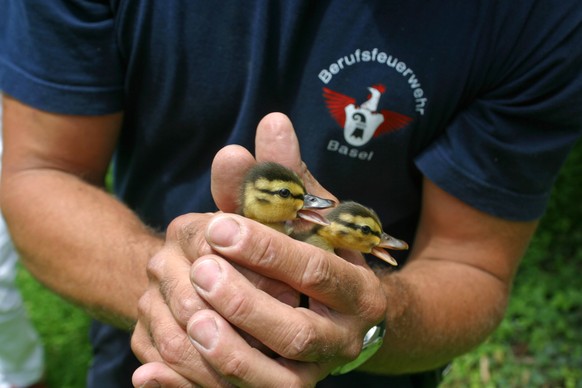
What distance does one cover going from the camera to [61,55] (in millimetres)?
2111

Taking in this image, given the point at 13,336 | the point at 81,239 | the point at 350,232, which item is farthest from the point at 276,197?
the point at 13,336

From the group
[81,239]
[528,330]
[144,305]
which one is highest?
[144,305]

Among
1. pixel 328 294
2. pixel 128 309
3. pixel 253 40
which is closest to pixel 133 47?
pixel 253 40

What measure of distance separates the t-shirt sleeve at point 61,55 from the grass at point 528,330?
2806 mm

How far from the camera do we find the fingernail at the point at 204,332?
1.60 meters

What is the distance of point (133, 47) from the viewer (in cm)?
213

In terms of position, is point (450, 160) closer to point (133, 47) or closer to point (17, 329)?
point (133, 47)

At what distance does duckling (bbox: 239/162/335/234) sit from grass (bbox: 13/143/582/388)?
2.85m

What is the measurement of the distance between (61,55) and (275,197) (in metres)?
0.80

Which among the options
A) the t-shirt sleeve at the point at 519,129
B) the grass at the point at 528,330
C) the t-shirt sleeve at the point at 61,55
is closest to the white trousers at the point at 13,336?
the grass at the point at 528,330

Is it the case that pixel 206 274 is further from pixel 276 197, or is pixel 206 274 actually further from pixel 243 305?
pixel 276 197

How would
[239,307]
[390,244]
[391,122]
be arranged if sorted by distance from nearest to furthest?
[239,307]
[390,244]
[391,122]

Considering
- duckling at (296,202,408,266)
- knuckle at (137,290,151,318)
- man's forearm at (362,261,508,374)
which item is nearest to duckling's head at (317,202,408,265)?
duckling at (296,202,408,266)

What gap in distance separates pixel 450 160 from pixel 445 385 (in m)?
2.53
